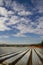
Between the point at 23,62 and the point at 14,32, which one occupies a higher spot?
the point at 14,32

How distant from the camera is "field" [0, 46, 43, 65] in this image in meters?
4.07

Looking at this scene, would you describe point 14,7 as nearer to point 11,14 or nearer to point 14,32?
point 11,14

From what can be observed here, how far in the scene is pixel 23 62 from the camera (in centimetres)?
412

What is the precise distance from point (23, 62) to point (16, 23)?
0.78m

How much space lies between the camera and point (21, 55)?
435 centimetres

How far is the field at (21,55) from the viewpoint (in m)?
4.07

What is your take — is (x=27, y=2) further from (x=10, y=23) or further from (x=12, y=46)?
(x=12, y=46)

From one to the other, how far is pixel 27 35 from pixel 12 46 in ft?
1.22

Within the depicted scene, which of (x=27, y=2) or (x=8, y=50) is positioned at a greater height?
(x=27, y=2)

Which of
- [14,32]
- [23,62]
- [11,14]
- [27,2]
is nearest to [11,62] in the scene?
[23,62]

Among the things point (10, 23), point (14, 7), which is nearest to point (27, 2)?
point (14, 7)

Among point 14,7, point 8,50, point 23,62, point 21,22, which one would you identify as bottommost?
point 23,62

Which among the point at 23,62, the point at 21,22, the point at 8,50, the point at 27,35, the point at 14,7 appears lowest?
the point at 23,62

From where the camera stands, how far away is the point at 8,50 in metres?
4.26
